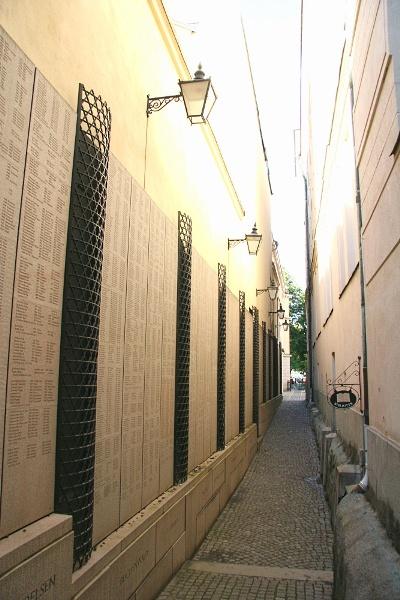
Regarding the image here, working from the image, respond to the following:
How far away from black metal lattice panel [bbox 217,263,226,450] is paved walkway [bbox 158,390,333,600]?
4.07ft

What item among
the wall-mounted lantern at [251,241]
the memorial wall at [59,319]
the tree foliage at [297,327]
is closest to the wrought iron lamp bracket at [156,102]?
the memorial wall at [59,319]

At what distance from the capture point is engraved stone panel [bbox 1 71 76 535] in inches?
116

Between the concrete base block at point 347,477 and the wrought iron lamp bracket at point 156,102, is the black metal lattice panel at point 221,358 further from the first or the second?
the wrought iron lamp bracket at point 156,102

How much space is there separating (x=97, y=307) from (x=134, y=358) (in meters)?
1.04

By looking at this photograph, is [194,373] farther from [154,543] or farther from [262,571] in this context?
[154,543]

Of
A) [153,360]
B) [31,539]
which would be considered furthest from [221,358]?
[31,539]

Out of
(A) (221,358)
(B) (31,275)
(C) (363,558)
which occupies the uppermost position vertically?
(B) (31,275)

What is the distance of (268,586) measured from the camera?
5.44 metres

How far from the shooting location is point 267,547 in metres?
6.79

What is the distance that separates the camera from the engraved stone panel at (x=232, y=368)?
10368 mm

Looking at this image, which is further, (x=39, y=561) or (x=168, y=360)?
(x=168, y=360)

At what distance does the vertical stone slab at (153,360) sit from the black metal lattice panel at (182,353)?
0.67 metres

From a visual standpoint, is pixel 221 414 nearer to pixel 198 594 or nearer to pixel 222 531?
pixel 222 531

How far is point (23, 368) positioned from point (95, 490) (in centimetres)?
136
